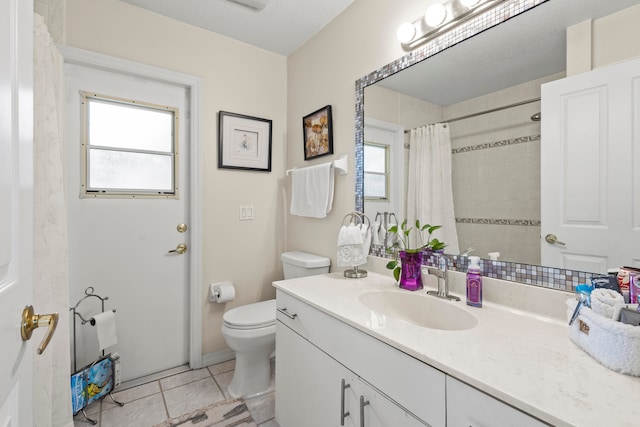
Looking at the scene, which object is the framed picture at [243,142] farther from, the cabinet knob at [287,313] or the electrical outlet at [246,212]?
the cabinet knob at [287,313]

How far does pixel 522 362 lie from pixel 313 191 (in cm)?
149

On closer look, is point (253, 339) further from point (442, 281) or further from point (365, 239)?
point (442, 281)

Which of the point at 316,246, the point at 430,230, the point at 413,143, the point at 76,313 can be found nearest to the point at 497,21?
the point at 413,143

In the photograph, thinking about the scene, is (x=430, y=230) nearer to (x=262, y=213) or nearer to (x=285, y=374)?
(x=285, y=374)

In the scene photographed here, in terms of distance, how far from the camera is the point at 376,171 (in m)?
1.65

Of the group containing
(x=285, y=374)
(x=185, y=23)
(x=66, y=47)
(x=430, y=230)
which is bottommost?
(x=285, y=374)

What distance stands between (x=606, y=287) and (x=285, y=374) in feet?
4.02

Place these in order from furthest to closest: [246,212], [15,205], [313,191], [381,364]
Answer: [246,212] → [313,191] → [381,364] → [15,205]

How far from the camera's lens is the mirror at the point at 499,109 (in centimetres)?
101

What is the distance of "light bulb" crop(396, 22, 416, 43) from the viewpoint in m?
1.40

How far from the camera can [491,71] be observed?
1.17 metres

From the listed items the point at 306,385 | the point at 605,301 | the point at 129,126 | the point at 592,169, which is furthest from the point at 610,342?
the point at 129,126

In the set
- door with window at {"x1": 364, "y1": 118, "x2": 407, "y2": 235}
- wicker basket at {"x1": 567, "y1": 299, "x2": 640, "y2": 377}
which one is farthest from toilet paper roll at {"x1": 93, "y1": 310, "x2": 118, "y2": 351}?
wicker basket at {"x1": 567, "y1": 299, "x2": 640, "y2": 377}

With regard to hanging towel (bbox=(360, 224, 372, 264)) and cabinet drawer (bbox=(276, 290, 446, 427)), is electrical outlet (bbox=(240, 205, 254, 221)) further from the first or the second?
cabinet drawer (bbox=(276, 290, 446, 427))
